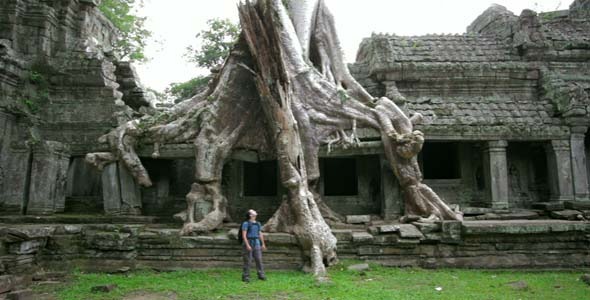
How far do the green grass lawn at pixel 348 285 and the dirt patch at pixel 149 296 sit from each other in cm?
7

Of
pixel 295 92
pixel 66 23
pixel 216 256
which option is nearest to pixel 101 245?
pixel 216 256

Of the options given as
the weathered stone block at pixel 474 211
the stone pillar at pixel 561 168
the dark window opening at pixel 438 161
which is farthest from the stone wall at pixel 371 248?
the dark window opening at pixel 438 161

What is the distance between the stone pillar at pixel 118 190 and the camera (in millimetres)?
9117

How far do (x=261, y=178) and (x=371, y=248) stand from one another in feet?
15.6

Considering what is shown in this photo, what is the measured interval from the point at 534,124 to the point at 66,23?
13.0m

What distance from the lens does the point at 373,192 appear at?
32.7ft

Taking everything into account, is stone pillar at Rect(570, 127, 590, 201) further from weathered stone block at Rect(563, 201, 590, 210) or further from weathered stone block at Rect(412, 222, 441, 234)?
weathered stone block at Rect(412, 222, 441, 234)

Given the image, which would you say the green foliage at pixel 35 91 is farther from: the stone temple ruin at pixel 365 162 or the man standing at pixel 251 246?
the man standing at pixel 251 246

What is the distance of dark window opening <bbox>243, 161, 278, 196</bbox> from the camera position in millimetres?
10832

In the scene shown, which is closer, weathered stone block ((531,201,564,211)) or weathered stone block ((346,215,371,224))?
weathered stone block ((346,215,371,224))

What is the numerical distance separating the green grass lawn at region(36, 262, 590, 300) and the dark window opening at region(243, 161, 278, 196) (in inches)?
161

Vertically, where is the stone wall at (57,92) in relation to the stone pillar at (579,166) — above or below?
above

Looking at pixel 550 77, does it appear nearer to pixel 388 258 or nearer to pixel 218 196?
pixel 388 258

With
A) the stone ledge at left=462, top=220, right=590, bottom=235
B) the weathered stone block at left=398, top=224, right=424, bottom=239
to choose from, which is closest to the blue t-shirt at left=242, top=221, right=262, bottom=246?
the weathered stone block at left=398, top=224, right=424, bottom=239
